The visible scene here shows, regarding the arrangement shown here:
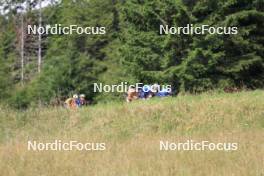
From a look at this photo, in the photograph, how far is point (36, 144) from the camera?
43.3 ft

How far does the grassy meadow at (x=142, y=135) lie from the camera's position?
977 centimetres

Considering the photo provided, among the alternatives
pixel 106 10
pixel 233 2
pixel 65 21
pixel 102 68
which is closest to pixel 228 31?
pixel 233 2

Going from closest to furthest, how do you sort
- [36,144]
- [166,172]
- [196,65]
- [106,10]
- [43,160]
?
[166,172], [43,160], [36,144], [196,65], [106,10]

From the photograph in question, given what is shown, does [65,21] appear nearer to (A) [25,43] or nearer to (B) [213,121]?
(A) [25,43]

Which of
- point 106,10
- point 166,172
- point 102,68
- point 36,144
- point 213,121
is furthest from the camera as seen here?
point 106,10

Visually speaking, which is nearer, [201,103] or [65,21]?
[201,103]

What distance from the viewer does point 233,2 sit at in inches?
1001

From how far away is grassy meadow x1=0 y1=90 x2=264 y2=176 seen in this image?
9766mm

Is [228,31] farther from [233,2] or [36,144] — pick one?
[36,144]

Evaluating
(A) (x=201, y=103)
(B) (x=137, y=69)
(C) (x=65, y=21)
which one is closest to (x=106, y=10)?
(C) (x=65, y=21)

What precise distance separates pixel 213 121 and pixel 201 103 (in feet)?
3.19

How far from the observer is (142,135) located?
1434 cm

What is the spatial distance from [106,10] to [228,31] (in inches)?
1121

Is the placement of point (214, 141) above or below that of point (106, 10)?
below
